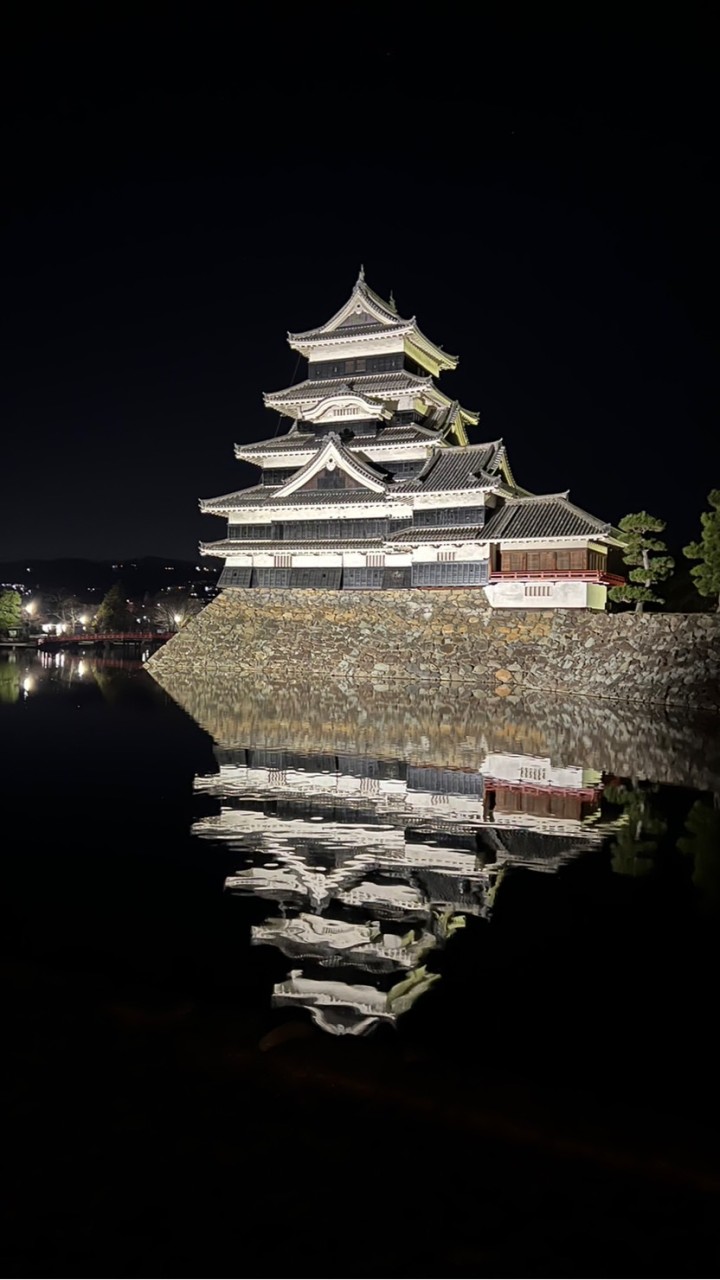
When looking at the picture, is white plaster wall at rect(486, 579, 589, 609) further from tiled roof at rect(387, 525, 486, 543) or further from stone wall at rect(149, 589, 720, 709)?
tiled roof at rect(387, 525, 486, 543)

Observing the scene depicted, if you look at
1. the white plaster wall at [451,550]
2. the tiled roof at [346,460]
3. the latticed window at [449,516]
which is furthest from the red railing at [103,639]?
the latticed window at [449,516]

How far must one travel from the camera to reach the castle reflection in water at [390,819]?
6734 mm

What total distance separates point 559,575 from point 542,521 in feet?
10.4

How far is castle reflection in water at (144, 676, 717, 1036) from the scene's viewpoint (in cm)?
673

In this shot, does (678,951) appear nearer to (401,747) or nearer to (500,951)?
(500,951)

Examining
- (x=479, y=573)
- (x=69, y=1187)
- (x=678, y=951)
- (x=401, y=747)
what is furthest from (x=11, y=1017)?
(x=479, y=573)

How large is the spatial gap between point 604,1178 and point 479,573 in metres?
36.7

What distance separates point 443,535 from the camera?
39656mm

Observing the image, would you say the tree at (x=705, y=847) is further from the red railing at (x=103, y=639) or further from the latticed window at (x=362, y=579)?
the red railing at (x=103, y=639)

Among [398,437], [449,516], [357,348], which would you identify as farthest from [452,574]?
[357,348]

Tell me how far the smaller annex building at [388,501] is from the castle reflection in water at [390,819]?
46.1 ft

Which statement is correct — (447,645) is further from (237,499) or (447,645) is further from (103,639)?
(103,639)

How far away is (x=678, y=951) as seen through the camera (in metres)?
7.15

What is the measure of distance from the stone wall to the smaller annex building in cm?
124
